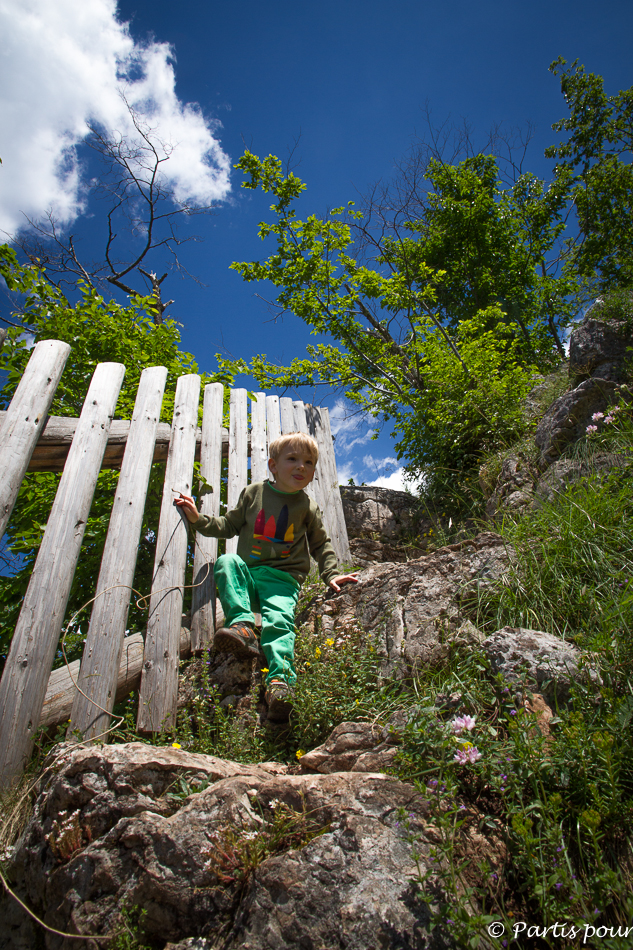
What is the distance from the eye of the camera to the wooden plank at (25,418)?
93.6 inches

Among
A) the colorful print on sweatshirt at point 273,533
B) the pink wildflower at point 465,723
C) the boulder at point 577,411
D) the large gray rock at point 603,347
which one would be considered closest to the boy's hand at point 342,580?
the colorful print on sweatshirt at point 273,533

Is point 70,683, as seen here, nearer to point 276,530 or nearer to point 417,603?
point 276,530

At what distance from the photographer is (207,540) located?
306 cm

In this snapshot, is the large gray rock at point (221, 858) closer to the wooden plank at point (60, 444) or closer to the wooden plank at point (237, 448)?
the wooden plank at point (60, 444)

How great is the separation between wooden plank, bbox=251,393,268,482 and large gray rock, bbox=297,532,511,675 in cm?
128

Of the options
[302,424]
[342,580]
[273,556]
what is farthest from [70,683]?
[302,424]

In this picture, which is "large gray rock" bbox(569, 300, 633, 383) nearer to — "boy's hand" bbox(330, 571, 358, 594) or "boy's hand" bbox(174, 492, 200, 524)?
"boy's hand" bbox(330, 571, 358, 594)

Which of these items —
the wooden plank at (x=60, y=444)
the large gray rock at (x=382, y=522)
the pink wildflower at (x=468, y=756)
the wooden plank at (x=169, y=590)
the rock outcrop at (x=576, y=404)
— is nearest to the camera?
the pink wildflower at (x=468, y=756)

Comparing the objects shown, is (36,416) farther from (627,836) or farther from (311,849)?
(627,836)

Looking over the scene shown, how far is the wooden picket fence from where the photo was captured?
2084mm

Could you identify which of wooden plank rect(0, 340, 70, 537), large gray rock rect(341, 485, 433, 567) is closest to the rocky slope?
wooden plank rect(0, 340, 70, 537)

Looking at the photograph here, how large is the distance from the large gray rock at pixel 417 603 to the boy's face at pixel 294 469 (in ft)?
2.59

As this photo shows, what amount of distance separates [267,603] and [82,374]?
3604 mm

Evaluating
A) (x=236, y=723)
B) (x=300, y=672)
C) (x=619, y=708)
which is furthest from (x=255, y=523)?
(x=619, y=708)
